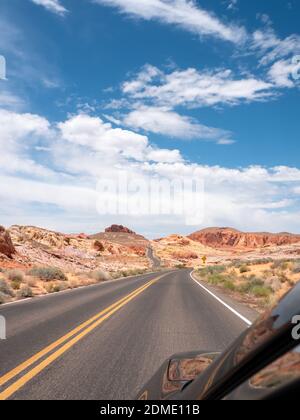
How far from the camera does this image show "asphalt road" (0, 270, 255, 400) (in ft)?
17.9

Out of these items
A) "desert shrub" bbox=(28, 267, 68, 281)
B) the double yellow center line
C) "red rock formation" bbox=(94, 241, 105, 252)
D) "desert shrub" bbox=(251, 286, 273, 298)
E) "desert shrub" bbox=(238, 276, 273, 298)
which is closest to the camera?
the double yellow center line

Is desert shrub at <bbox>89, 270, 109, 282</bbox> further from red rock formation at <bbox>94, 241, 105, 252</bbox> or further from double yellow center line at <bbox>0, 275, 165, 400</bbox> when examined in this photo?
red rock formation at <bbox>94, 241, 105, 252</bbox>

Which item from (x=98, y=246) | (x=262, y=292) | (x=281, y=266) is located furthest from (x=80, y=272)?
(x=98, y=246)

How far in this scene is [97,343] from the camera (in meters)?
8.51

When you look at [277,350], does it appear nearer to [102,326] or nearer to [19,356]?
[19,356]

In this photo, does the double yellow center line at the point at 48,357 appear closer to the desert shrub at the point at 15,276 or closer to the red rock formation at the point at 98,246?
the desert shrub at the point at 15,276

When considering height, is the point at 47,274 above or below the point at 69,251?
below

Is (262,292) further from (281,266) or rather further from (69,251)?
(69,251)

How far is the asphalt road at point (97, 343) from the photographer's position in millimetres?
5457

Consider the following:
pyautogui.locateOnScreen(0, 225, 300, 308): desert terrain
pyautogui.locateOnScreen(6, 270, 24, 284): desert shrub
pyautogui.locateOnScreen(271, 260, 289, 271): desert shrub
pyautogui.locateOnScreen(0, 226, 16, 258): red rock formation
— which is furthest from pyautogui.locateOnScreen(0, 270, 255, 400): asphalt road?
pyautogui.locateOnScreen(271, 260, 289, 271): desert shrub

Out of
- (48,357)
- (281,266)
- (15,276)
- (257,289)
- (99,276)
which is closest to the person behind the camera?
(48,357)
